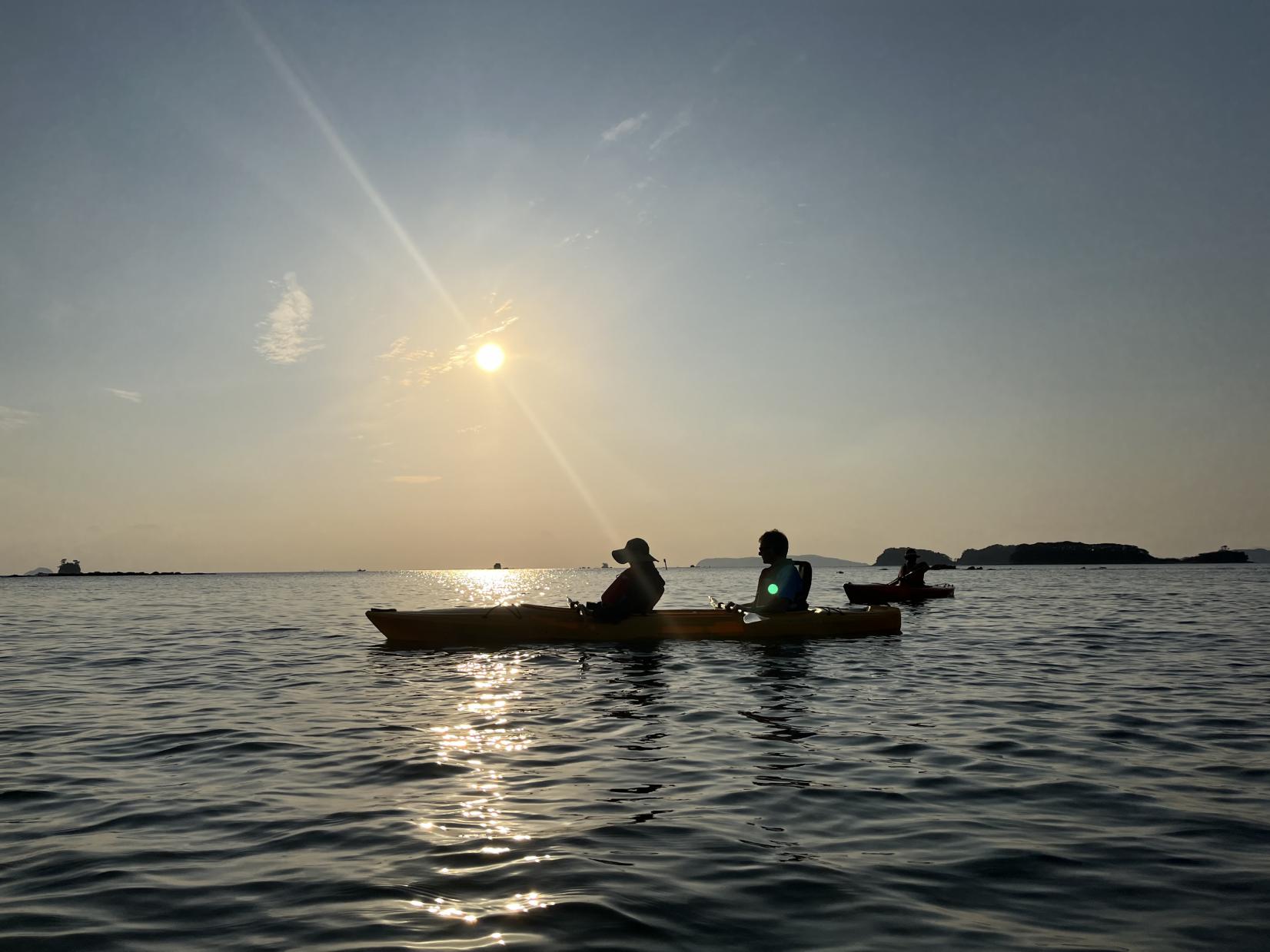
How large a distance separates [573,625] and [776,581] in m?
4.82

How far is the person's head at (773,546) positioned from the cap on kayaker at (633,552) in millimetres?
2851

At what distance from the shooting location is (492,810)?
20.1 ft

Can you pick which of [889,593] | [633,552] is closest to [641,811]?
[633,552]

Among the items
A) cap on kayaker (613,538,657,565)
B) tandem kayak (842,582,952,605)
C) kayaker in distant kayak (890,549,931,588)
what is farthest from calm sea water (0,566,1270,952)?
kayaker in distant kayak (890,549,931,588)

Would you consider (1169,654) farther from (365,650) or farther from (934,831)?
(365,650)

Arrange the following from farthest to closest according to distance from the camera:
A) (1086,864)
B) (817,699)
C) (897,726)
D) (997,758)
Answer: (817,699), (897,726), (997,758), (1086,864)

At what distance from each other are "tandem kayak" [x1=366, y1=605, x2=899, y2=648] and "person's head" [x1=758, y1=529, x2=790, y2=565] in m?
1.37

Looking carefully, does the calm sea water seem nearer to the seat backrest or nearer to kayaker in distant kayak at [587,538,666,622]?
kayaker in distant kayak at [587,538,666,622]

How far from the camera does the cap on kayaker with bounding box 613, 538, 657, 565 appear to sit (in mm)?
16578

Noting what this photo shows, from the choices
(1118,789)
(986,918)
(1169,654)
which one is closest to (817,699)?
(1118,789)

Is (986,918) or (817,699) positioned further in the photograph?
(817,699)

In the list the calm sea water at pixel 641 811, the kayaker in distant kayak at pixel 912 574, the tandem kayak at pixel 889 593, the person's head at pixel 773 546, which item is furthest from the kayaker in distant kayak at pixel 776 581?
the kayaker in distant kayak at pixel 912 574

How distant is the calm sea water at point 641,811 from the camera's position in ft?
13.5

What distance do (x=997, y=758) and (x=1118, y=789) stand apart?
4.05 feet
